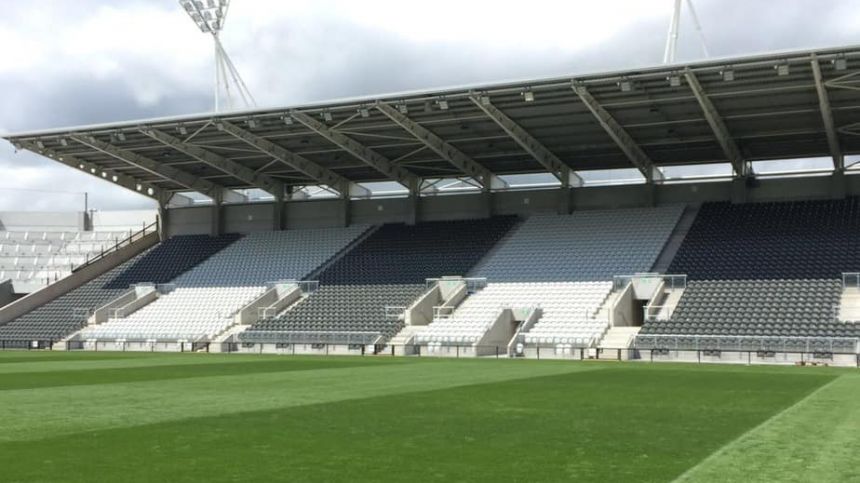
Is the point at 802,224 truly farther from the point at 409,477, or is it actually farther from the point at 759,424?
the point at 409,477

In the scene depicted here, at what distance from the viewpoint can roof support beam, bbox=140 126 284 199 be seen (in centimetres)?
4553

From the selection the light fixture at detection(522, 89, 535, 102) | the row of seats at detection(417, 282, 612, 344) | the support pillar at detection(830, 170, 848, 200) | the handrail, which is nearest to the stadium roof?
the light fixture at detection(522, 89, 535, 102)

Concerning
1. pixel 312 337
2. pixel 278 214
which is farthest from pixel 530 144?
pixel 278 214

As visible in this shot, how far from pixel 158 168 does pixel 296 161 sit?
922 centimetres

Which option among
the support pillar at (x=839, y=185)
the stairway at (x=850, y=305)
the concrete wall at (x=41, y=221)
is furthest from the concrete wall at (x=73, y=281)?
the stairway at (x=850, y=305)

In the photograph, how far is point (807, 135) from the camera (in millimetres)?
41750

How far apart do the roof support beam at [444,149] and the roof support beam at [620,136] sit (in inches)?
322

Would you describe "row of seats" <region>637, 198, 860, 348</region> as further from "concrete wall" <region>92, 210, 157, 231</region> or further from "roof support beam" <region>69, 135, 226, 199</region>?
"concrete wall" <region>92, 210, 157, 231</region>

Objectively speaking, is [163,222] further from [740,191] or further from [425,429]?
[425,429]

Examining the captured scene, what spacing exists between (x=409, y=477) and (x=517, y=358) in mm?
26600

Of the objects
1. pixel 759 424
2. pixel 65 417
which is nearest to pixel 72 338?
pixel 65 417

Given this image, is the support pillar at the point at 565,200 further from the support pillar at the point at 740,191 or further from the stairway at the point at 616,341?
the stairway at the point at 616,341

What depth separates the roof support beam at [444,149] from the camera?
131 feet

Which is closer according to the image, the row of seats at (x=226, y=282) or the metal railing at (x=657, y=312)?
the metal railing at (x=657, y=312)
